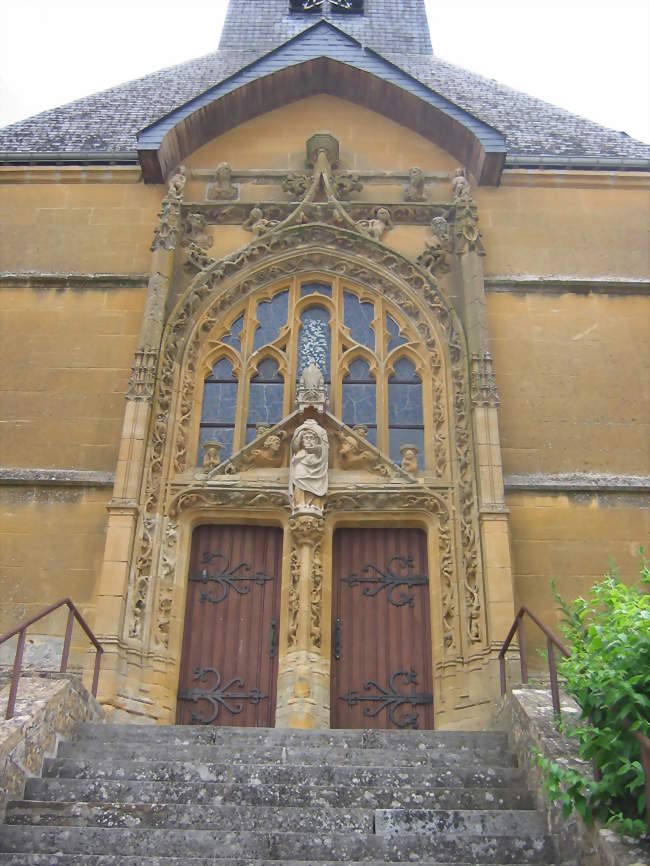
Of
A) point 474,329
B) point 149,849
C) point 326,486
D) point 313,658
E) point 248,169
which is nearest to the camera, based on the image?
point 149,849

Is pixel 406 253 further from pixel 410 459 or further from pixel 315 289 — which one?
pixel 410 459

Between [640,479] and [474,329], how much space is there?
96.9 inches

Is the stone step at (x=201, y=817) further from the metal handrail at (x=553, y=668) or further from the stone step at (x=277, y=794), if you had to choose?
the metal handrail at (x=553, y=668)

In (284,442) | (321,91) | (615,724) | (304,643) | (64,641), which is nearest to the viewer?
(615,724)

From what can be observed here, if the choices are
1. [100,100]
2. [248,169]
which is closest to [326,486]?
[248,169]

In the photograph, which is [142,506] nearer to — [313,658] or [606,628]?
[313,658]

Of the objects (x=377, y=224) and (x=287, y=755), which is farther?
(x=377, y=224)

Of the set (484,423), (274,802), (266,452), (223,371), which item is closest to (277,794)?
(274,802)

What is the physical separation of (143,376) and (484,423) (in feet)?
12.3

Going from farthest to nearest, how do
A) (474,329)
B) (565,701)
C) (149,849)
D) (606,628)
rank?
1. (474,329)
2. (565,701)
3. (149,849)
4. (606,628)

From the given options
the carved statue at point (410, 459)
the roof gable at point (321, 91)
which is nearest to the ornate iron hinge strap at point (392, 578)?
the carved statue at point (410, 459)

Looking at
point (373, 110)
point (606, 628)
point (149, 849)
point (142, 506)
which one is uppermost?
point (373, 110)

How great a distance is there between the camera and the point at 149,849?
16.4 ft

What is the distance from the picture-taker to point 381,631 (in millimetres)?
9422
